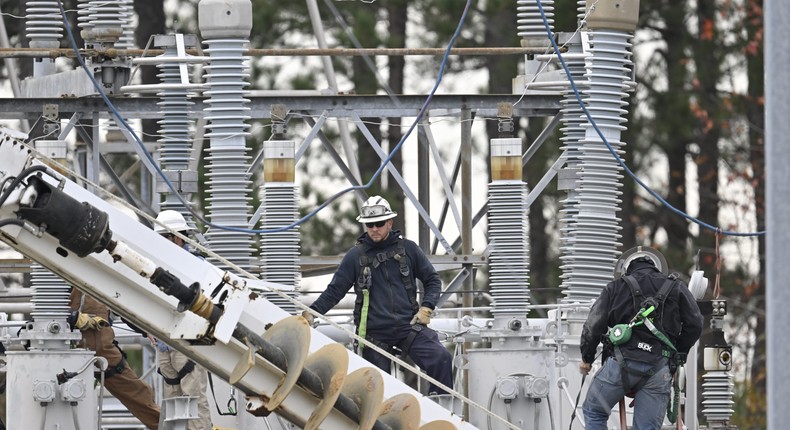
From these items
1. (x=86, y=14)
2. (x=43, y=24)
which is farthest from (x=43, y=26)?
(x=86, y=14)

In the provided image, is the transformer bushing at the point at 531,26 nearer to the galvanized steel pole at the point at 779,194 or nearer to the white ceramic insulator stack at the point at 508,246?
the white ceramic insulator stack at the point at 508,246

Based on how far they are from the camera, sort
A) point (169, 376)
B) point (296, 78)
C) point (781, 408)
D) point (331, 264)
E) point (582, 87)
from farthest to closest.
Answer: point (296, 78)
point (331, 264)
point (582, 87)
point (169, 376)
point (781, 408)

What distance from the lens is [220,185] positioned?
1677 cm

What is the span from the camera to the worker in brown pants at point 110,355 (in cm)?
1675

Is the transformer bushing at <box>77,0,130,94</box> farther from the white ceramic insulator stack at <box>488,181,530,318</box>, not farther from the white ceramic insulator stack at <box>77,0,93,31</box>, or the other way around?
the white ceramic insulator stack at <box>488,181,530,318</box>

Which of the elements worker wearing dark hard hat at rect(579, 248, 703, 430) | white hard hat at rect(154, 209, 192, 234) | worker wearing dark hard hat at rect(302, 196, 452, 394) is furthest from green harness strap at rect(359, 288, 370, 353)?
worker wearing dark hard hat at rect(579, 248, 703, 430)

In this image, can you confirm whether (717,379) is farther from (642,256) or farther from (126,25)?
(126,25)

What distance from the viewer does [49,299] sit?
16.2 m

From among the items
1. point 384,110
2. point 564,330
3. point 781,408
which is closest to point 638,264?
point 564,330

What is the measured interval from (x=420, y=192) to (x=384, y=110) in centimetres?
204

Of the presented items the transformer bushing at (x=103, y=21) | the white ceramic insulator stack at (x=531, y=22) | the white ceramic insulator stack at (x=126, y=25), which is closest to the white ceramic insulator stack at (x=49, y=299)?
the transformer bushing at (x=103, y=21)

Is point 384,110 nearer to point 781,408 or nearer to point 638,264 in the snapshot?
point 638,264

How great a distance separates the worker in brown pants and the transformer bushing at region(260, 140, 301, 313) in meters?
1.35

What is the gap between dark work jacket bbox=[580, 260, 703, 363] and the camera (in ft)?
47.9
